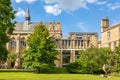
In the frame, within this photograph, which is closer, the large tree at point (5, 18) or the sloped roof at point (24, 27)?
the large tree at point (5, 18)

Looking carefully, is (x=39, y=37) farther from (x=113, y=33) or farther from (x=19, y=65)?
(x=19, y=65)

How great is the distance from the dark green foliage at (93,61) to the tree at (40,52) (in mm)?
5914

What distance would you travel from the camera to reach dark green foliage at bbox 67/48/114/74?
60969 millimetres

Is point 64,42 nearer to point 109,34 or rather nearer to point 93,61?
point 109,34

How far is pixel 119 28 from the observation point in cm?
7031

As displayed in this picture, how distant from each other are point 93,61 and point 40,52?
11.0 metres

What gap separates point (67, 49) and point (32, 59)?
3365cm

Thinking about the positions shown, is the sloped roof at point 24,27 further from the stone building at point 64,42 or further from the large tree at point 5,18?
the large tree at point 5,18

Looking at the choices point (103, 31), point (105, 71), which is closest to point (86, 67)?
point (105, 71)

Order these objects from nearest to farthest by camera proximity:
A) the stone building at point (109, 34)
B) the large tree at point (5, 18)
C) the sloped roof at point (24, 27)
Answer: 1. the large tree at point (5, 18)
2. the stone building at point (109, 34)
3. the sloped roof at point (24, 27)

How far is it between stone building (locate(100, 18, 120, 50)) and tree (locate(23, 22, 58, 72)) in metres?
18.2

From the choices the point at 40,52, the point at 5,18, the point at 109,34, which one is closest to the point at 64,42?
the point at 109,34

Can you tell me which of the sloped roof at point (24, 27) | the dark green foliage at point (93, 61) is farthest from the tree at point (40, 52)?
the sloped roof at point (24, 27)

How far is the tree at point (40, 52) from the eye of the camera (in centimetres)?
5994
